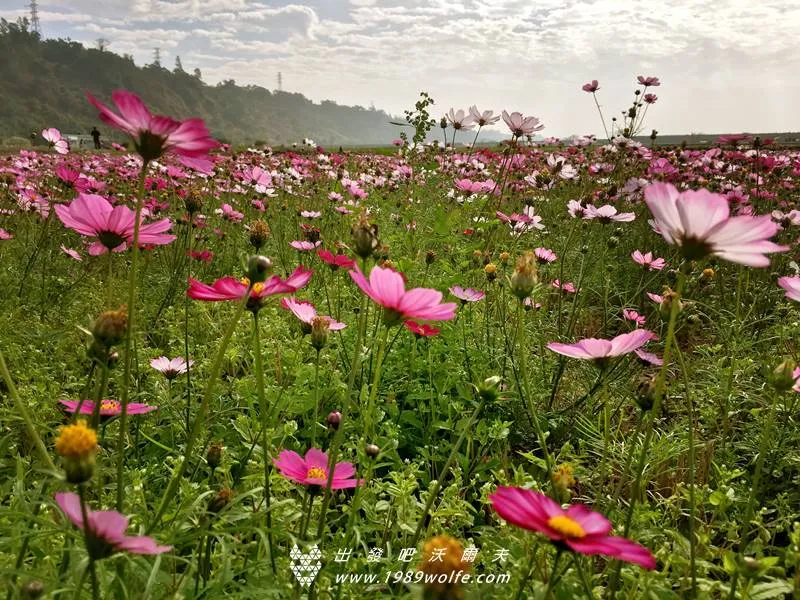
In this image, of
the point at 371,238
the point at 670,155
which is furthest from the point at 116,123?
the point at 670,155

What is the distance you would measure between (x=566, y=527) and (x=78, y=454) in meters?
0.44

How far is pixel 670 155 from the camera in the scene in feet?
13.9

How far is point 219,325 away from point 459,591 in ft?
6.32

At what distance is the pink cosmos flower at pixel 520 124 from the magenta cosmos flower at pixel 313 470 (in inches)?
78.5

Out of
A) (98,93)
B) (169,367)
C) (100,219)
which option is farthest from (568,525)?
(98,93)

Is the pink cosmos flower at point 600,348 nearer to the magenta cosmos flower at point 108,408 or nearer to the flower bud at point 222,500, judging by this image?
the flower bud at point 222,500

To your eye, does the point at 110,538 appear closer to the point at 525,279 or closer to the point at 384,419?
the point at 525,279

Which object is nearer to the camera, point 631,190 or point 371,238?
point 371,238

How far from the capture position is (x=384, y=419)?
1.57 meters

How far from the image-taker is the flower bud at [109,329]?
61 cm

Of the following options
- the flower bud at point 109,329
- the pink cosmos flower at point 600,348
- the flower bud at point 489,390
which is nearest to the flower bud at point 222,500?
the flower bud at point 109,329

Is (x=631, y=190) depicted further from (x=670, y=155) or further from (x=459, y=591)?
(x=459, y=591)

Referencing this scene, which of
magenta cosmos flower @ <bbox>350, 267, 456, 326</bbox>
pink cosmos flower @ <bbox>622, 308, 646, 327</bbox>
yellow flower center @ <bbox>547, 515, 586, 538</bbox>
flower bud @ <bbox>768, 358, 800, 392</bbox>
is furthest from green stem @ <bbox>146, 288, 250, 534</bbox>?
pink cosmos flower @ <bbox>622, 308, 646, 327</bbox>

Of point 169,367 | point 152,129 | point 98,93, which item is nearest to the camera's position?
point 152,129
